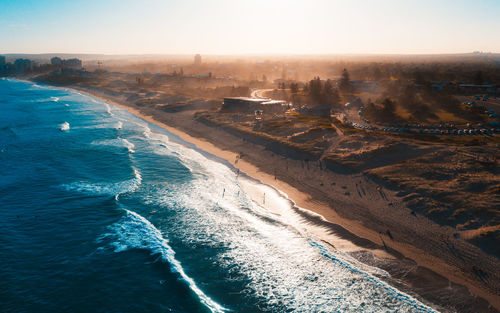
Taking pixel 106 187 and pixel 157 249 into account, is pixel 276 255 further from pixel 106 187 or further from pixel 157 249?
pixel 106 187

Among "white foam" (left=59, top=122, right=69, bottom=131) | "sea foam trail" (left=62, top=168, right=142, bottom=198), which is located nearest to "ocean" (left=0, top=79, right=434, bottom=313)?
"sea foam trail" (left=62, top=168, right=142, bottom=198)

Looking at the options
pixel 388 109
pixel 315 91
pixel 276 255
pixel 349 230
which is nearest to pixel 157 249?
pixel 276 255

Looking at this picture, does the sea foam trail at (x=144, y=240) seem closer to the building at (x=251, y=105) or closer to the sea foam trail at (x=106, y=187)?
the sea foam trail at (x=106, y=187)

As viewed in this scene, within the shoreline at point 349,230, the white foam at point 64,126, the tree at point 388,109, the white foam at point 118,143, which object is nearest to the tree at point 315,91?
the tree at point 388,109

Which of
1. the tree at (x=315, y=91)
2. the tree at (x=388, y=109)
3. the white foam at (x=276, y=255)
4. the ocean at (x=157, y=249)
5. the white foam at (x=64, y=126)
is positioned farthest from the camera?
the tree at (x=315, y=91)

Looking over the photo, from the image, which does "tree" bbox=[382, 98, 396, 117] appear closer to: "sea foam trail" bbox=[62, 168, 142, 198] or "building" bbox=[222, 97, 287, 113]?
"building" bbox=[222, 97, 287, 113]

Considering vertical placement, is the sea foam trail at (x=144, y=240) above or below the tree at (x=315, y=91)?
below

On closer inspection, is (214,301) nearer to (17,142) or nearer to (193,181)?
(193,181)
